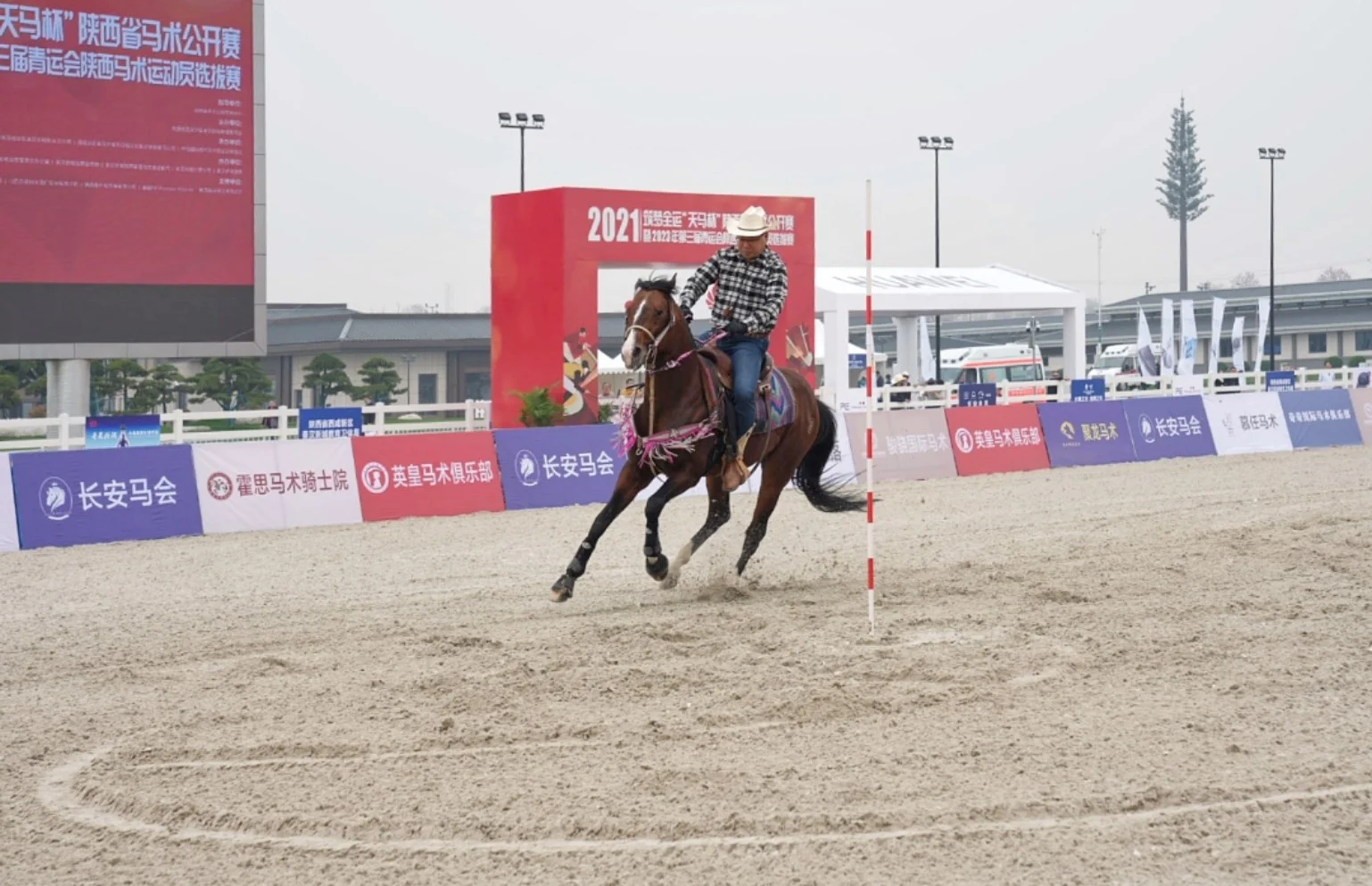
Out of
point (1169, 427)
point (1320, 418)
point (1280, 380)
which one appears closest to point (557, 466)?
point (1169, 427)

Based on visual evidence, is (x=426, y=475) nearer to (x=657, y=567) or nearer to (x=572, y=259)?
(x=657, y=567)

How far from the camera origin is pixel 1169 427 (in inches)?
990

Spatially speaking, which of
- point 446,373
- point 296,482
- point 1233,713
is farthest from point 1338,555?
point 446,373

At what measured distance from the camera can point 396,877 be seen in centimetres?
464

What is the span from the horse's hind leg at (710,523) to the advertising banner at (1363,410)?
2081cm

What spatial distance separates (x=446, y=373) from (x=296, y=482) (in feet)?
131

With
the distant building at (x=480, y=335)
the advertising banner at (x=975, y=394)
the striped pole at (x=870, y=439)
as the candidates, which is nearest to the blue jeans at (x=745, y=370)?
the striped pole at (x=870, y=439)

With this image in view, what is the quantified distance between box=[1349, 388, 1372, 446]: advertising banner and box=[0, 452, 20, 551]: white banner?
23747 mm

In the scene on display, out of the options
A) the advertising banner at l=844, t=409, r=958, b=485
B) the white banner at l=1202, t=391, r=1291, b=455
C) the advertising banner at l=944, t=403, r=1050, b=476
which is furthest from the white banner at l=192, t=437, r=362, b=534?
the white banner at l=1202, t=391, r=1291, b=455

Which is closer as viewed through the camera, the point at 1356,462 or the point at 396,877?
the point at 396,877

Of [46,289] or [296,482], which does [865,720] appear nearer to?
[296,482]

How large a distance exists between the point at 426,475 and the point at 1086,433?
39.2ft

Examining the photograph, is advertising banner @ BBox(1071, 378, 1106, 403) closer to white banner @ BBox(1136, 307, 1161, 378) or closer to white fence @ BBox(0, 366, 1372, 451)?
white fence @ BBox(0, 366, 1372, 451)

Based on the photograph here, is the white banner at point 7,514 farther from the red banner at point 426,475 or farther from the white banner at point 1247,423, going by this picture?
the white banner at point 1247,423
